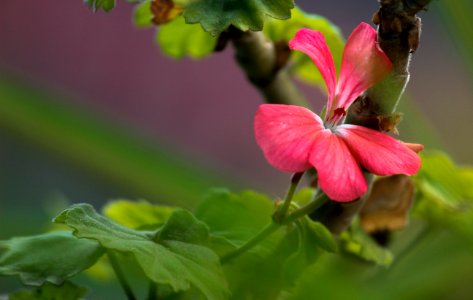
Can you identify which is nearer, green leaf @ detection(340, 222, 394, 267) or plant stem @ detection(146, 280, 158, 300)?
plant stem @ detection(146, 280, 158, 300)

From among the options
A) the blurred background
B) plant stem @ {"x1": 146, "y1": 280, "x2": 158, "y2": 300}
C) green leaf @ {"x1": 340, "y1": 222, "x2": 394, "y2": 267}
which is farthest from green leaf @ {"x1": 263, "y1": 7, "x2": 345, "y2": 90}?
the blurred background

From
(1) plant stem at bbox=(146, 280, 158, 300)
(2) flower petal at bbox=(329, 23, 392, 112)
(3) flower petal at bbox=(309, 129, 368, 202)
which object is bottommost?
(1) plant stem at bbox=(146, 280, 158, 300)

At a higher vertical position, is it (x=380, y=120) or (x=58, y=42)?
(x=380, y=120)

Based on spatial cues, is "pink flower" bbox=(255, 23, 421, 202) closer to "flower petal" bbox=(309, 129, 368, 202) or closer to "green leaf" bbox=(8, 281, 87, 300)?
"flower petal" bbox=(309, 129, 368, 202)

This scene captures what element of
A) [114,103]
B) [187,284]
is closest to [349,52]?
[187,284]

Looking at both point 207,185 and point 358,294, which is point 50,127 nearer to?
point 207,185

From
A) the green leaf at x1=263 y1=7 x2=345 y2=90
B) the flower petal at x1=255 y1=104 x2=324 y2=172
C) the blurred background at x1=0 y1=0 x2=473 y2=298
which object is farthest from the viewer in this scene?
the blurred background at x1=0 y1=0 x2=473 y2=298

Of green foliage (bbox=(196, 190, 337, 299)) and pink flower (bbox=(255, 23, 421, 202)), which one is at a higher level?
pink flower (bbox=(255, 23, 421, 202))

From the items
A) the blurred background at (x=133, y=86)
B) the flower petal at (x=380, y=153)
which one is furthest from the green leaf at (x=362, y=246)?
the blurred background at (x=133, y=86)
